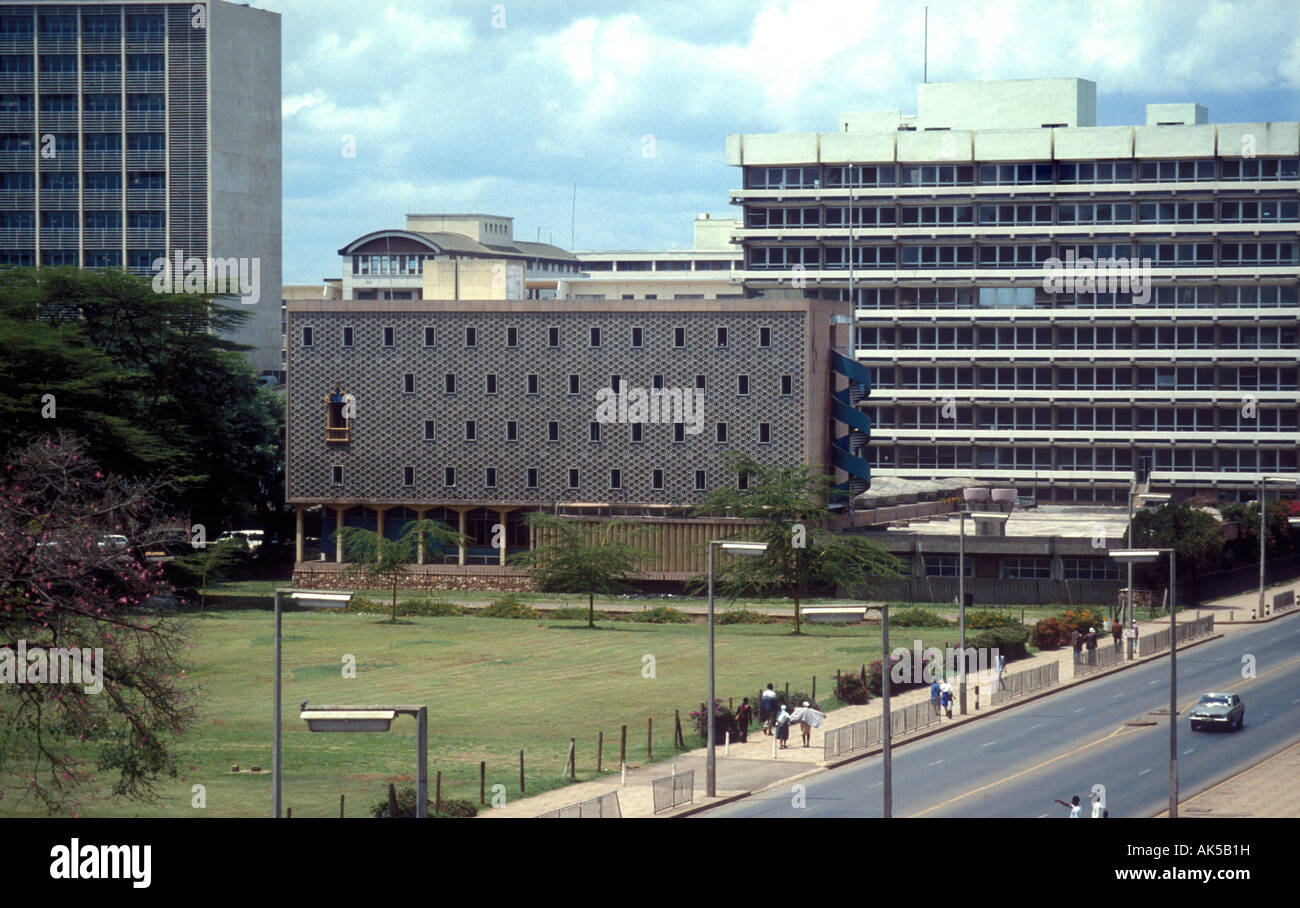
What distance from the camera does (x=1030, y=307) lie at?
127062 millimetres

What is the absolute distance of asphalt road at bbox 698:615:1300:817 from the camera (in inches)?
1604

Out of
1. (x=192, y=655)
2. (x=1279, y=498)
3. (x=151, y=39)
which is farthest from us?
(x=151, y=39)

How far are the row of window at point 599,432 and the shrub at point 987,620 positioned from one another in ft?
62.6

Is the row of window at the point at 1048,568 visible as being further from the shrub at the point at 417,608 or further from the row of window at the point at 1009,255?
the row of window at the point at 1009,255

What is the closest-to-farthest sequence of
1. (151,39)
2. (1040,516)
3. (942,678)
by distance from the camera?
(942,678) < (1040,516) < (151,39)

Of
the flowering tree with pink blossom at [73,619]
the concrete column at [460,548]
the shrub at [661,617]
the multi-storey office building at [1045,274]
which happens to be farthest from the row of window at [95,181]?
the flowering tree with pink blossom at [73,619]

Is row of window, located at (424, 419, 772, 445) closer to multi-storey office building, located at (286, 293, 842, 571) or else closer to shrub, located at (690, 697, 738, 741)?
multi-storey office building, located at (286, 293, 842, 571)

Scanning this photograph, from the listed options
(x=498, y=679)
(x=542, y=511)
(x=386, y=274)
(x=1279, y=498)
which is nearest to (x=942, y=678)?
(x=498, y=679)

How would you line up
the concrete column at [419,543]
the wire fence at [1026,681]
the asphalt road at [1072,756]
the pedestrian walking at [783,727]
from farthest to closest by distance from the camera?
the concrete column at [419,543]
the wire fence at [1026,681]
the pedestrian walking at [783,727]
the asphalt road at [1072,756]

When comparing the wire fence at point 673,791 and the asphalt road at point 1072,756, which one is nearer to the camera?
the wire fence at point 673,791

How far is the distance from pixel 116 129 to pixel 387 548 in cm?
7416

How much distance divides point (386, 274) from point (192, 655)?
121 m

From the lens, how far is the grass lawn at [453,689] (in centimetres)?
4203
